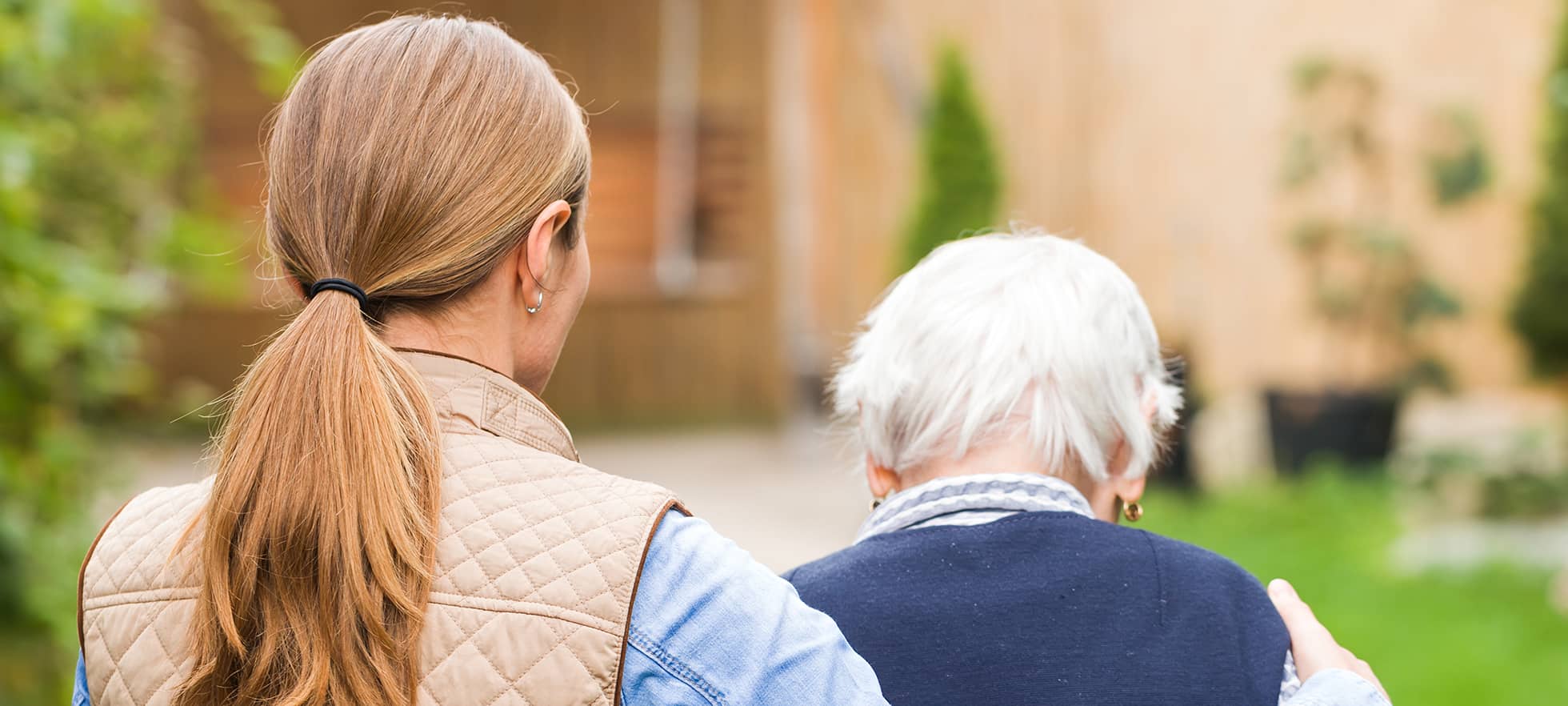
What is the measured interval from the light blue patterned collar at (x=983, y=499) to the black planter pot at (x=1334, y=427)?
246 inches

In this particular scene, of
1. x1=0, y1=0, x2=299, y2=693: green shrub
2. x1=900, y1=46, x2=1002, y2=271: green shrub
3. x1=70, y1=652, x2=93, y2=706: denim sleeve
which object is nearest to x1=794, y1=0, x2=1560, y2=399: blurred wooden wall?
x1=900, y1=46, x2=1002, y2=271: green shrub

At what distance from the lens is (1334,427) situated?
7270 mm

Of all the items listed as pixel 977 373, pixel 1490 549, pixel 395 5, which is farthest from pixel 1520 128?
pixel 977 373

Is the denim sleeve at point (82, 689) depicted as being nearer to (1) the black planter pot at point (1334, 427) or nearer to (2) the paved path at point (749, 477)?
(2) the paved path at point (749, 477)

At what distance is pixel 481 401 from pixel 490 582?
20 centimetres

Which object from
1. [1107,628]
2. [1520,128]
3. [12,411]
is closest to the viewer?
[1107,628]

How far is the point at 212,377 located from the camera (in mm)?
10562

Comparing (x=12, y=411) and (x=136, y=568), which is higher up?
(x=136, y=568)

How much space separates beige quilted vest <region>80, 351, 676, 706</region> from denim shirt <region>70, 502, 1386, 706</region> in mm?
23

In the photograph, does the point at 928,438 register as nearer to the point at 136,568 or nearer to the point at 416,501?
the point at 416,501

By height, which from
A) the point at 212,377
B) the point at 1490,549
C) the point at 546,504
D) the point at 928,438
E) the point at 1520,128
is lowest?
the point at 212,377

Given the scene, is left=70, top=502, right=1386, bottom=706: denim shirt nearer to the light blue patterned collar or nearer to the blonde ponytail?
the blonde ponytail

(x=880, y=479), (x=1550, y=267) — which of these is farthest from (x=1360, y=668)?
(x=1550, y=267)

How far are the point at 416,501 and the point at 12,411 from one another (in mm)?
2604
